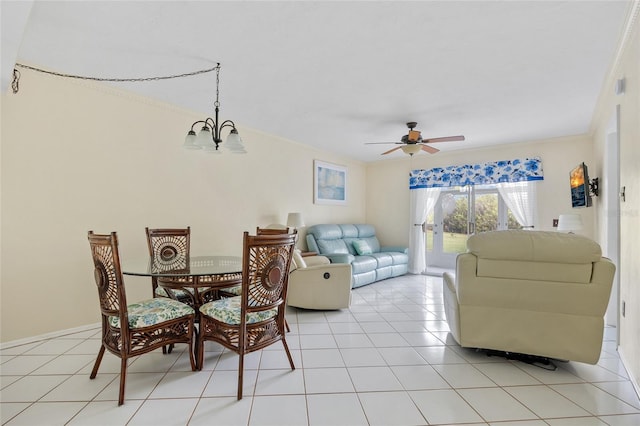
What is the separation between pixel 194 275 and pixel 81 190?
1.70 metres

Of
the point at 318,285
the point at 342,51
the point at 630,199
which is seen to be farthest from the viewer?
the point at 318,285

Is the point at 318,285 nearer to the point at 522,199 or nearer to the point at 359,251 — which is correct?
the point at 359,251

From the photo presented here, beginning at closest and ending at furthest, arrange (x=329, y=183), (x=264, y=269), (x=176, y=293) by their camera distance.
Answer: (x=264, y=269), (x=176, y=293), (x=329, y=183)

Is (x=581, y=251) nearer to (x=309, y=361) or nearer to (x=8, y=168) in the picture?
(x=309, y=361)

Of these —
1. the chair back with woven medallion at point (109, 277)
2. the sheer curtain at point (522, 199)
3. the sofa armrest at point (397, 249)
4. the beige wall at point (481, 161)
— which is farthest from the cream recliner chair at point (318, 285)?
the sheer curtain at point (522, 199)

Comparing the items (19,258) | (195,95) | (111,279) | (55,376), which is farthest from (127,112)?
(55,376)

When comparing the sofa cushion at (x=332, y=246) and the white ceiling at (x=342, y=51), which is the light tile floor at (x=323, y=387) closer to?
the white ceiling at (x=342, y=51)

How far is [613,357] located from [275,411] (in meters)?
2.74

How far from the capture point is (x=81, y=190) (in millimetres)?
2932

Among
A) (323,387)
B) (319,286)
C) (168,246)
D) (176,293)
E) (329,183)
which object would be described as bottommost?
(323,387)

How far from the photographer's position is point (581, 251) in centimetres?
211

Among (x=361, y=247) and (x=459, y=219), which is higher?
(x=459, y=219)

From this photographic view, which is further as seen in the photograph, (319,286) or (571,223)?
(571,223)

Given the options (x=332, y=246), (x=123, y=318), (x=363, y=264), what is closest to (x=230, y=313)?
(x=123, y=318)
